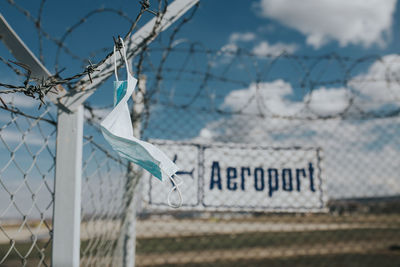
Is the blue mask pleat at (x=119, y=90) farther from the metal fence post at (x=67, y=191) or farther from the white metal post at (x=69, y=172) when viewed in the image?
the metal fence post at (x=67, y=191)

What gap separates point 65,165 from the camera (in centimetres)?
106

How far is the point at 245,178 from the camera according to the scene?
8.59ft

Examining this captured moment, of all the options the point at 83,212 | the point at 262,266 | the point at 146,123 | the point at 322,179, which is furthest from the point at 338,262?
the point at 83,212

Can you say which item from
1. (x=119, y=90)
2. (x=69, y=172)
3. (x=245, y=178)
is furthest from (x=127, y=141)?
(x=245, y=178)

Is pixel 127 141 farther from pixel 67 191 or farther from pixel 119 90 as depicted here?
pixel 67 191

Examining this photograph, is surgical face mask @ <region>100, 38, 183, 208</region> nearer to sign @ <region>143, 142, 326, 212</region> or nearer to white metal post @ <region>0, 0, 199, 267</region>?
white metal post @ <region>0, 0, 199, 267</region>

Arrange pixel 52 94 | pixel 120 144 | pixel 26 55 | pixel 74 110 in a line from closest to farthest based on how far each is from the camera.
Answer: pixel 120 144 → pixel 26 55 → pixel 52 94 → pixel 74 110

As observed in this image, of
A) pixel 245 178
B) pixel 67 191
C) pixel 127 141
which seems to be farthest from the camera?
pixel 245 178

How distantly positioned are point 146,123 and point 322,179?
61.2 inches

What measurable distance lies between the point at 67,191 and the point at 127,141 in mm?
522

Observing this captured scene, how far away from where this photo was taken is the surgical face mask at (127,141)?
655mm

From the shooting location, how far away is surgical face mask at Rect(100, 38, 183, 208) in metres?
0.65

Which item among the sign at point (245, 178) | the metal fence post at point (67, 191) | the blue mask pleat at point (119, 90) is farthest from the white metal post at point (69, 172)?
the sign at point (245, 178)

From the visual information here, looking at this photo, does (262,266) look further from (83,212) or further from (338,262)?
(83,212)
